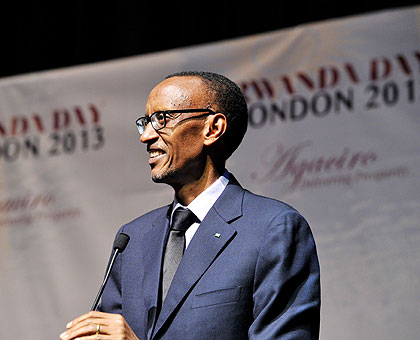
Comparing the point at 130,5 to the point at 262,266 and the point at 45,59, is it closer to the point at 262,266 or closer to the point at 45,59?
the point at 45,59

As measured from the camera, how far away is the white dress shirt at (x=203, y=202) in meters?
2.13

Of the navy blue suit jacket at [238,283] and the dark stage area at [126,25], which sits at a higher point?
the dark stage area at [126,25]

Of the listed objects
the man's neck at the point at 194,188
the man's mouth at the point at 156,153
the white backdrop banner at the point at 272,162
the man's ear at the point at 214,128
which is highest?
the man's ear at the point at 214,128

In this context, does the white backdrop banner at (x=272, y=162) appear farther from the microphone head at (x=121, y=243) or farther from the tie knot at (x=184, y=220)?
the microphone head at (x=121, y=243)

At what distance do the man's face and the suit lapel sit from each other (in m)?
0.13

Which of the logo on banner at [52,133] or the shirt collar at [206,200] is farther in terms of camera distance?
the logo on banner at [52,133]

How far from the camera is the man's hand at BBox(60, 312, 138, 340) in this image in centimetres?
177

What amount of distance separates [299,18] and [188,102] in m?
1.90

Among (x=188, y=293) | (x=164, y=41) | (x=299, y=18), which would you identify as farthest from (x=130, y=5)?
(x=188, y=293)

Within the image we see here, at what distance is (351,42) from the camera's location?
355 centimetres

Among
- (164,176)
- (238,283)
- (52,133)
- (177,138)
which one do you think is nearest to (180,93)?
(177,138)

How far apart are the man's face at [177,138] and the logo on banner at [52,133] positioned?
1.90m

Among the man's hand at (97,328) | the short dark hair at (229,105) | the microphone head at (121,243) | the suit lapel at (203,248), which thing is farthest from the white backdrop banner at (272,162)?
the man's hand at (97,328)

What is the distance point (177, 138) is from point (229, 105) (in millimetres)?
195
